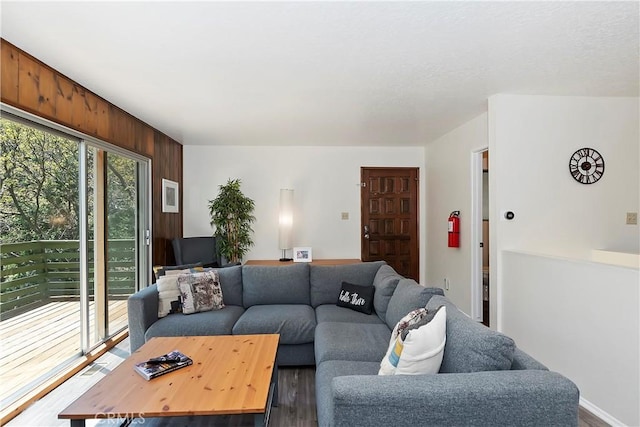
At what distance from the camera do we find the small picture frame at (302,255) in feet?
16.4

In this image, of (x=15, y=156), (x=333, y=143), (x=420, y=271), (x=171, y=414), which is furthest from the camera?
(x=420, y=271)

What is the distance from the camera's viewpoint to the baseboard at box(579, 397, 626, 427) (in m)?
2.02

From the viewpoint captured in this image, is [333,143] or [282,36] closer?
[282,36]

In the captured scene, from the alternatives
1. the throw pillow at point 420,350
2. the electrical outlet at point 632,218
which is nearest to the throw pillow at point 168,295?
the throw pillow at point 420,350

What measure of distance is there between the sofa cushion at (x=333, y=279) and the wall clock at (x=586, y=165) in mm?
2083

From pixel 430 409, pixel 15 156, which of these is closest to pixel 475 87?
pixel 430 409

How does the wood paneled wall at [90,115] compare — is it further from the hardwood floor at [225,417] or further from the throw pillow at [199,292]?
the hardwood floor at [225,417]

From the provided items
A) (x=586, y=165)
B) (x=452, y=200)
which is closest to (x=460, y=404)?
(x=586, y=165)

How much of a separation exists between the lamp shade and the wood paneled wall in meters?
1.55

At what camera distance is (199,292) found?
115 inches

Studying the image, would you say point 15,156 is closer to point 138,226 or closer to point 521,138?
point 138,226

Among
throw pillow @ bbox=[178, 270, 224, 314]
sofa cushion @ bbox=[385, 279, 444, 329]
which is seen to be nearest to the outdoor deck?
throw pillow @ bbox=[178, 270, 224, 314]

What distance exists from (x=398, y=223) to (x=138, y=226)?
3818mm

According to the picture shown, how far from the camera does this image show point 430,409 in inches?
46.9
